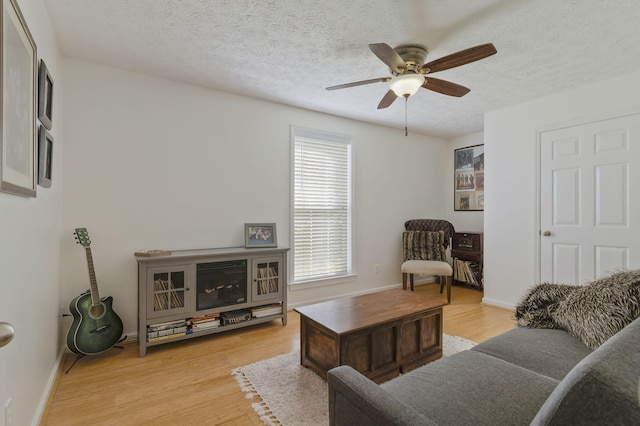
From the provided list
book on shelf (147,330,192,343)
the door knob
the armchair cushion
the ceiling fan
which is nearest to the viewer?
the door knob

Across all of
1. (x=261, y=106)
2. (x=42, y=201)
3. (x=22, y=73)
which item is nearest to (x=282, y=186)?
(x=261, y=106)

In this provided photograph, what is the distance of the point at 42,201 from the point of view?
1.82 m

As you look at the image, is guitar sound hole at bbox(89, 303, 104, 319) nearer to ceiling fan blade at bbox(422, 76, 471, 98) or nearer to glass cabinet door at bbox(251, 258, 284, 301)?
glass cabinet door at bbox(251, 258, 284, 301)

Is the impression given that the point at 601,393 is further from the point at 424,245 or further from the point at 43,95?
the point at 424,245

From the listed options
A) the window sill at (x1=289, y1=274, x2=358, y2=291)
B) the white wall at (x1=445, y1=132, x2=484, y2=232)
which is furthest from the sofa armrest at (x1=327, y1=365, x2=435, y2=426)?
the white wall at (x1=445, y1=132, x2=484, y2=232)

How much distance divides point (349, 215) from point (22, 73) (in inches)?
133

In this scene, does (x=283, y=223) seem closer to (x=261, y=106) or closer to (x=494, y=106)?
(x=261, y=106)

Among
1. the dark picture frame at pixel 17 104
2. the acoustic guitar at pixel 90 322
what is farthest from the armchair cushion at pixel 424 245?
the dark picture frame at pixel 17 104

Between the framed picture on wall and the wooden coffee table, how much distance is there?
9.75 ft

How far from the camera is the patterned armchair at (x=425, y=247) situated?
4.11 meters

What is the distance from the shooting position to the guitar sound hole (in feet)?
7.74

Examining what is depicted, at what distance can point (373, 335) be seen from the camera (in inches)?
81.4

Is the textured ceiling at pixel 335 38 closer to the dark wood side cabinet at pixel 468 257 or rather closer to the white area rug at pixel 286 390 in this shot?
the dark wood side cabinet at pixel 468 257

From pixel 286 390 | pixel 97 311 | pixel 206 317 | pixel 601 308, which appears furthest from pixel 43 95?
pixel 601 308
